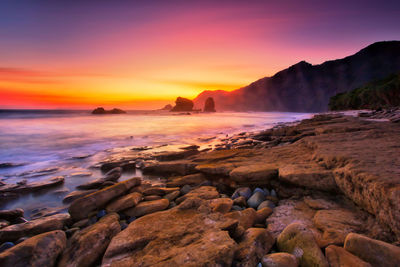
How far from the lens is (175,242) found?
79.9 inches

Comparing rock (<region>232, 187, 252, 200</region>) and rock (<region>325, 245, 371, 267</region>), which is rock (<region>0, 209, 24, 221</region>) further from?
rock (<region>325, 245, 371, 267</region>)

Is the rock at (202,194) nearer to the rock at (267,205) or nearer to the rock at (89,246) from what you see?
the rock at (267,205)

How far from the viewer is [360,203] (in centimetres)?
236

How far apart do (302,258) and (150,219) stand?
174 centimetres

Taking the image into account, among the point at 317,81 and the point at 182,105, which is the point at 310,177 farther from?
the point at 317,81

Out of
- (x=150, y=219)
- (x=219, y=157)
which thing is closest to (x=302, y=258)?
(x=150, y=219)

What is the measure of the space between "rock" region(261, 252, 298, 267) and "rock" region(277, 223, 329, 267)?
0.13 meters

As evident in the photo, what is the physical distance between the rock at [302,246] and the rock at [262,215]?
608mm

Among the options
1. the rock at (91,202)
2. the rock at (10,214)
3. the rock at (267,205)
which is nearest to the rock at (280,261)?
the rock at (267,205)

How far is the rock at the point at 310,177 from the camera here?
2938 mm

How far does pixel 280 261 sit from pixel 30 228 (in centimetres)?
321

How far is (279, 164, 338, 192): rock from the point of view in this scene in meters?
2.94

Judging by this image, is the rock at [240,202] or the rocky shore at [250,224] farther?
the rock at [240,202]

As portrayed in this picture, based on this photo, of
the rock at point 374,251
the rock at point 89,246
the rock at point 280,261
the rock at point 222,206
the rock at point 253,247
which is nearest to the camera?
the rock at point 374,251
